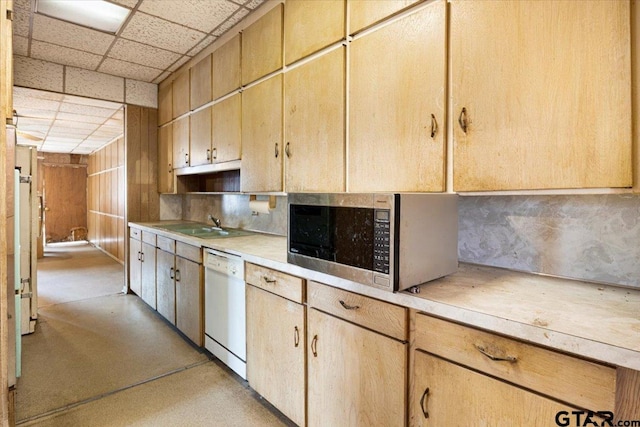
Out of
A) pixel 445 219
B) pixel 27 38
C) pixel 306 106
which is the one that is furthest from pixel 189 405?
pixel 27 38

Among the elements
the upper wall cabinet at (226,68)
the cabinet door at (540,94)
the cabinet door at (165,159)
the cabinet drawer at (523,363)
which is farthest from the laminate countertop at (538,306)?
the cabinet door at (165,159)

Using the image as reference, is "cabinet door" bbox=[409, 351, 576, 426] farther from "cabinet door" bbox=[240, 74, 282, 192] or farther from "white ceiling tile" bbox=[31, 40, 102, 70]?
"white ceiling tile" bbox=[31, 40, 102, 70]

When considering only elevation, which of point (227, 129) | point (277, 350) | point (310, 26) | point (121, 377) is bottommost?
point (121, 377)

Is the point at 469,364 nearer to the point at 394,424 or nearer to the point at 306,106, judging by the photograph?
the point at 394,424

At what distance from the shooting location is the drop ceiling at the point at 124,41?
253 cm

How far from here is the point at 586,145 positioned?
110cm

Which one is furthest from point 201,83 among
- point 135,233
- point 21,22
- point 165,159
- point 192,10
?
point 135,233

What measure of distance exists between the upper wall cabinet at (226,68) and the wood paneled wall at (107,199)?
3.18 m

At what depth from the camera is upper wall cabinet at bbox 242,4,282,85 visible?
7.64 ft

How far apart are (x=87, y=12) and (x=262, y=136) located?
1.69m

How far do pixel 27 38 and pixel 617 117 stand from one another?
14.0 ft

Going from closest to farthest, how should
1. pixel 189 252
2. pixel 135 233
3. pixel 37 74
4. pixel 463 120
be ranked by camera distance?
pixel 463 120
pixel 189 252
pixel 37 74
pixel 135 233

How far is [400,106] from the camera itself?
5.24 ft

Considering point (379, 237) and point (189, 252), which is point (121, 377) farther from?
point (379, 237)
